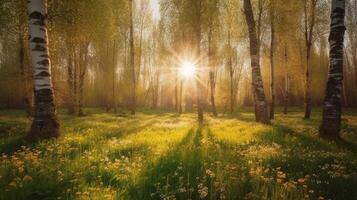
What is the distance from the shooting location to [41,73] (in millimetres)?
10383

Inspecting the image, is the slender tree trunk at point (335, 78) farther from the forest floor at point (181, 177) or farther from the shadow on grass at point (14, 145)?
the shadow on grass at point (14, 145)

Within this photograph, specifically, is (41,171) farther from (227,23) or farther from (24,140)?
(227,23)

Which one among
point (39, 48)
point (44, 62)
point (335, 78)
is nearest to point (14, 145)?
point (44, 62)

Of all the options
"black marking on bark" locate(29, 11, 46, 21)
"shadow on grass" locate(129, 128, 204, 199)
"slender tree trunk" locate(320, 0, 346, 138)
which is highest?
"black marking on bark" locate(29, 11, 46, 21)

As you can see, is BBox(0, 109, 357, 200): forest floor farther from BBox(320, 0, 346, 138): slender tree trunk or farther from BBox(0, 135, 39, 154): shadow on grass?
BBox(320, 0, 346, 138): slender tree trunk

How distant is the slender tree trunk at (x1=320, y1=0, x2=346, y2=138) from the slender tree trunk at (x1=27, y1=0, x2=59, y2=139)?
1060 cm

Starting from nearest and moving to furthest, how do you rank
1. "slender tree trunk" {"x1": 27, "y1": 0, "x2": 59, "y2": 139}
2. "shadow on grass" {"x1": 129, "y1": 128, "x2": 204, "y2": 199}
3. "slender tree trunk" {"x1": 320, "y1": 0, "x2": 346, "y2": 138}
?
"shadow on grass" {"x1": 129, "y1": 128, "x2": 204, "y2": 199}, "slender tree trunk" {"x1": 27, "y1": 0, "x2": 59, "y2": 139}, "slender tree trunk" {"x1": 320, "y1": 0, "x2": 346, "y2": 138}

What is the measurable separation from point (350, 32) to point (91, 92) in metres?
62.6

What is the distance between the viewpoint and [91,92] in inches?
3012

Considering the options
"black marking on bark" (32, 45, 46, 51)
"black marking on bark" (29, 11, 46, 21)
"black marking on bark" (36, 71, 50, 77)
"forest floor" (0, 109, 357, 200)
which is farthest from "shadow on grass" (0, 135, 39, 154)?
"black marking on bark" (29, 11, 46, 21)

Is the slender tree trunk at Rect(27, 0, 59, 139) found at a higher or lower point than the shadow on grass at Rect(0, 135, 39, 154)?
higher

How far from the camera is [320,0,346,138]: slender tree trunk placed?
11.8m

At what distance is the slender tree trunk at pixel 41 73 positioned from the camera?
10.2 meters

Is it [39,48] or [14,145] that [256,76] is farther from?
[14,145]
